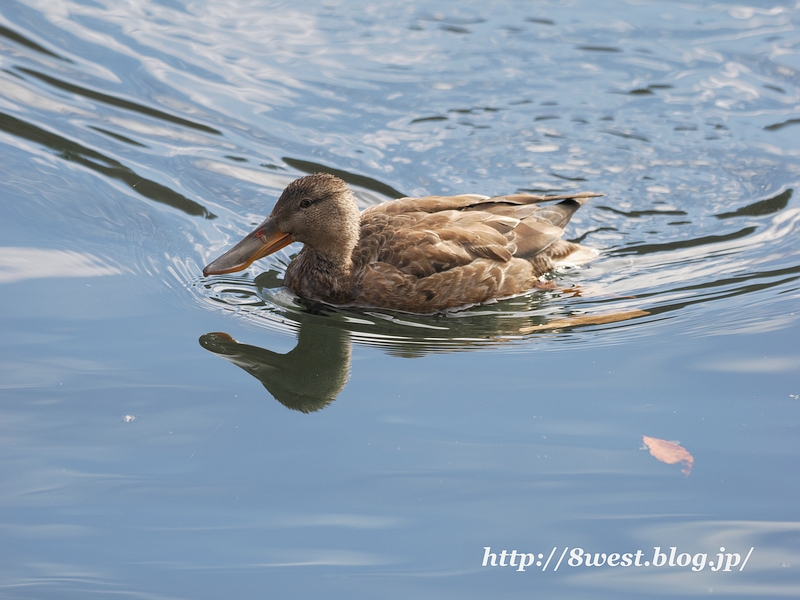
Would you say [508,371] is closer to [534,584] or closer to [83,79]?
[534,584]

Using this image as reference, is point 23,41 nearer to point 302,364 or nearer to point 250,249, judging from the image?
point 250,249

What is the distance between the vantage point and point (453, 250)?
6738 mm

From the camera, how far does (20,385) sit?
17.4 feet

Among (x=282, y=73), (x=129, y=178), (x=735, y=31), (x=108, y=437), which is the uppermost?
(x=735, y=31)

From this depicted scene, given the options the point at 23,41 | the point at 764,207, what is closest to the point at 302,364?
the point at 764,207

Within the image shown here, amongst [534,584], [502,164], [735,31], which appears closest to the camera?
[534,584]

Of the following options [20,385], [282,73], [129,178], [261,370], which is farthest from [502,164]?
[20,385]

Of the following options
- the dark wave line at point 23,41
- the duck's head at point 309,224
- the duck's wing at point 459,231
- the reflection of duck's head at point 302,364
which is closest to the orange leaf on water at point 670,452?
the reflection of duck's head at point 302,364

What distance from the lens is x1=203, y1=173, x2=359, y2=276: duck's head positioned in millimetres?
6523

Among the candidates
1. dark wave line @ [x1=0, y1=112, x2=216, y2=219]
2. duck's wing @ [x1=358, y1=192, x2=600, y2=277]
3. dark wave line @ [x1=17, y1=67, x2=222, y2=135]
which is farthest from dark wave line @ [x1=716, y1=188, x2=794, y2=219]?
dark wave line @ [x1=17, y1=67, x2=222, y2=135]

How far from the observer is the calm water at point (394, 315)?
13.9 ft

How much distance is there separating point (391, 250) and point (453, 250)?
45cm

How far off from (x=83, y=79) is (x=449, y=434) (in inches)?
239

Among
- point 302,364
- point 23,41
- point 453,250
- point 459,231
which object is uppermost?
point 23,41
